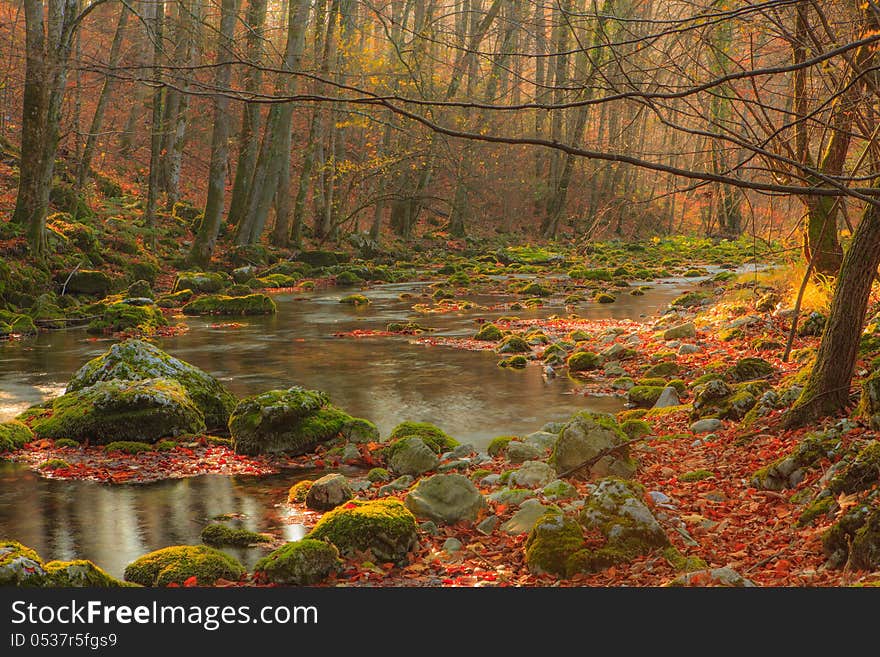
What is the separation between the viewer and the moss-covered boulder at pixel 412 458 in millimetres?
7277

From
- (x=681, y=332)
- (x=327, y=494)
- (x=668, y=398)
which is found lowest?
(x=327, y=494)

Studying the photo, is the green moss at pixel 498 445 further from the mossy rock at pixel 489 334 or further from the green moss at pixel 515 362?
the mossy rock at pixel 489 334

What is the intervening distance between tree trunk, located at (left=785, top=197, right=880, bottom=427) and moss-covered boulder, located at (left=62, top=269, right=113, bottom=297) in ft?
48.7

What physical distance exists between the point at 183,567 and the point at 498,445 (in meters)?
3.72

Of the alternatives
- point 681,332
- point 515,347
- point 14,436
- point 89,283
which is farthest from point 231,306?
point 14,436

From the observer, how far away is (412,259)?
1179 inches

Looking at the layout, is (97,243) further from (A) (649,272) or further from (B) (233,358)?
(A) (649,272)

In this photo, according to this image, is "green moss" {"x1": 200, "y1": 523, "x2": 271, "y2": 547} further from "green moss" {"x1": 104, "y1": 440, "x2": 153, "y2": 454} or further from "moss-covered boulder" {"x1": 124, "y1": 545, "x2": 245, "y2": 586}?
"green moss" {"x1": 104, "y1": 440, "x2": 153, "y2": 454}

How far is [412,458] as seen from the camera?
24.0 feet

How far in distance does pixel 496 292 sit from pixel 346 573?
18.0 meters

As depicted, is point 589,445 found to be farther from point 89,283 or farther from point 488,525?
point 89,283

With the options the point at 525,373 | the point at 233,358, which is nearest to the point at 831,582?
the point at 525,373

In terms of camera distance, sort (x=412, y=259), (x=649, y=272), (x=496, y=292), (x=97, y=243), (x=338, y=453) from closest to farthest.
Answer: (x=338, y=453), (x=97, y=243), (x=496, y=292), (x=649, y=272), (x=412, y=259)

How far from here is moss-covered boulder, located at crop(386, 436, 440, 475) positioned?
7277 mm
